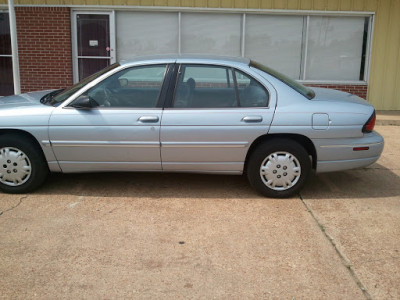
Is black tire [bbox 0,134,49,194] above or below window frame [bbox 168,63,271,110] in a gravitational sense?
below

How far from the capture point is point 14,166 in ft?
17.1

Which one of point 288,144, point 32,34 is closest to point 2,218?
point 288,144

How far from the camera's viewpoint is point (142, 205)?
504 cm

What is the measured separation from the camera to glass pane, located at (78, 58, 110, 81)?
1060 cm

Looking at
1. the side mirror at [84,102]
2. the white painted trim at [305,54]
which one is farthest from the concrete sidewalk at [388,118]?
the side mirror at [84,102]

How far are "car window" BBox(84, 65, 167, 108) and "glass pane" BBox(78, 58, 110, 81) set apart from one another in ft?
18.4

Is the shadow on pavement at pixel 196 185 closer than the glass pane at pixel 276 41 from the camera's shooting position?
Yes

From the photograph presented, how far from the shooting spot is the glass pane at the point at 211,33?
1039 centimetres

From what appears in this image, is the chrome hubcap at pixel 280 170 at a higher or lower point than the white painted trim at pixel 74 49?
lower

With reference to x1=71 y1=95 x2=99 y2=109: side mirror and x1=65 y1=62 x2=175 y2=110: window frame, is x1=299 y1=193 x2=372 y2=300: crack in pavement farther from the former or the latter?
x1=71 y1=95 x2=99 y2=109: side mirror

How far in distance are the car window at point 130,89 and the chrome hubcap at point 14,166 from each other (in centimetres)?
105

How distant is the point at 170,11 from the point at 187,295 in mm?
8078

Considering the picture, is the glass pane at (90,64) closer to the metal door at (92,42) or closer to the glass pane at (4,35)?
the metal door at (92,42)

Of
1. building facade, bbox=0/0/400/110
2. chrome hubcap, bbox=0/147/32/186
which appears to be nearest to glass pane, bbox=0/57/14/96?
building facade, bbox=0/0/400/110
